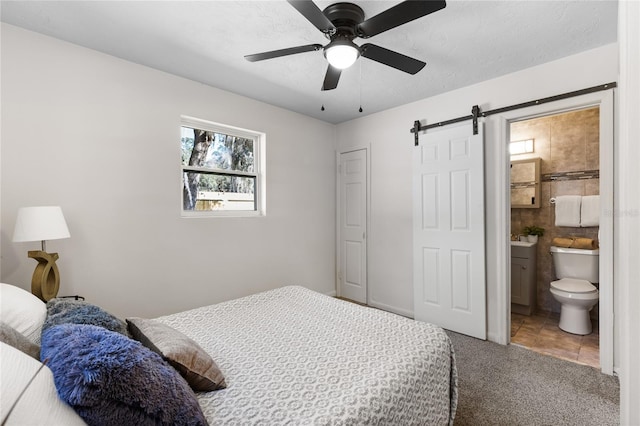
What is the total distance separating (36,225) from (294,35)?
6.90ft

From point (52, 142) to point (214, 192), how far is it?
1376mm

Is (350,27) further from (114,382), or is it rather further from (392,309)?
(392,309)

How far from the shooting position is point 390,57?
1998 millimetres

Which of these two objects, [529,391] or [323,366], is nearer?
[323,366]

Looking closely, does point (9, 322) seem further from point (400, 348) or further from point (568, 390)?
point (568, 390)

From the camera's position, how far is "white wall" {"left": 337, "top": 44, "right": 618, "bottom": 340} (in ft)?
8.27

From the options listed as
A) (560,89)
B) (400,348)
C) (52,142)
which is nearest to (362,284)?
(400,348)

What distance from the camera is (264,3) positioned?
6.10 ft

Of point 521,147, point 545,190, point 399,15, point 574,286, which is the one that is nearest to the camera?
point 399,15

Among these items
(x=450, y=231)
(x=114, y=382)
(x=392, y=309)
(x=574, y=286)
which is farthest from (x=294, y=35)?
(x=574, y=286)

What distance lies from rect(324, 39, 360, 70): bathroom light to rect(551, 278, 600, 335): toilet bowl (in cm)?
317

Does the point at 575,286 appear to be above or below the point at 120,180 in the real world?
below

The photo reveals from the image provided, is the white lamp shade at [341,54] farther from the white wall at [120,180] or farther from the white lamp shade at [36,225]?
the white lamp shade at [36,225]

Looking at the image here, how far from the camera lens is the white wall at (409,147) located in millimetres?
2520
